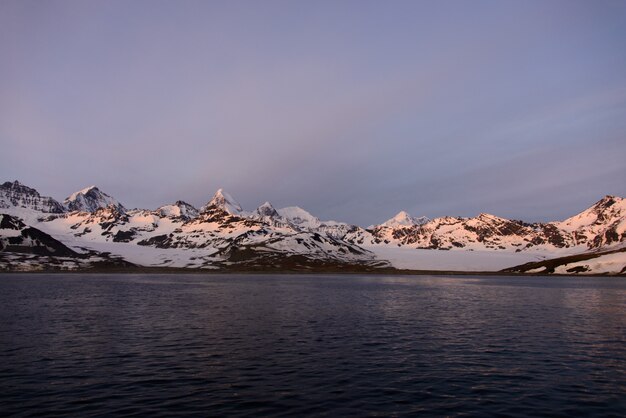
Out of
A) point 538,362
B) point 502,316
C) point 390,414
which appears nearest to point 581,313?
point 502,316

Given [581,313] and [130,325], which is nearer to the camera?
[130,325]

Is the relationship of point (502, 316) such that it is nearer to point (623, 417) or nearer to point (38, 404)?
point (623, 417)

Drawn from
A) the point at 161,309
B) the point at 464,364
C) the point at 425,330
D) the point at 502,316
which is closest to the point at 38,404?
the point at 464,364

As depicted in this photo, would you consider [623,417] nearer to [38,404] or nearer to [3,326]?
[38,404]

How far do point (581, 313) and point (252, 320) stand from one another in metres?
58.4

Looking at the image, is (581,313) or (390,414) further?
(581,313)

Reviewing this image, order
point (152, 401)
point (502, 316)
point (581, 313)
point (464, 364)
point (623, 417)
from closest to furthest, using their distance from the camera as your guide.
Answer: point (623, 417) → point (152, 401) → point (464, 364) → point (502, 316) → point (581, 313)

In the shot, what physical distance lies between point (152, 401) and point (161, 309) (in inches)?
2360

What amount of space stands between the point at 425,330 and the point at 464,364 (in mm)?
20429

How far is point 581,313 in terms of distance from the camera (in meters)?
86.9

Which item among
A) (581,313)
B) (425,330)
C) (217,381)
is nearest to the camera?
(217,381)

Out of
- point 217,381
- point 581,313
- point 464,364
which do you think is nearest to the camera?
point 217,381

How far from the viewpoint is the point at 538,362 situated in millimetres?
43312

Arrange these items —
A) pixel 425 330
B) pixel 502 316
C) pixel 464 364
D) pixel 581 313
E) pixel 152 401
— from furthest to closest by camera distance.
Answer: pixel 581 313 < pixel 502 316 < pixel 425 330 < pixel 464 364 < pixel 152 401
